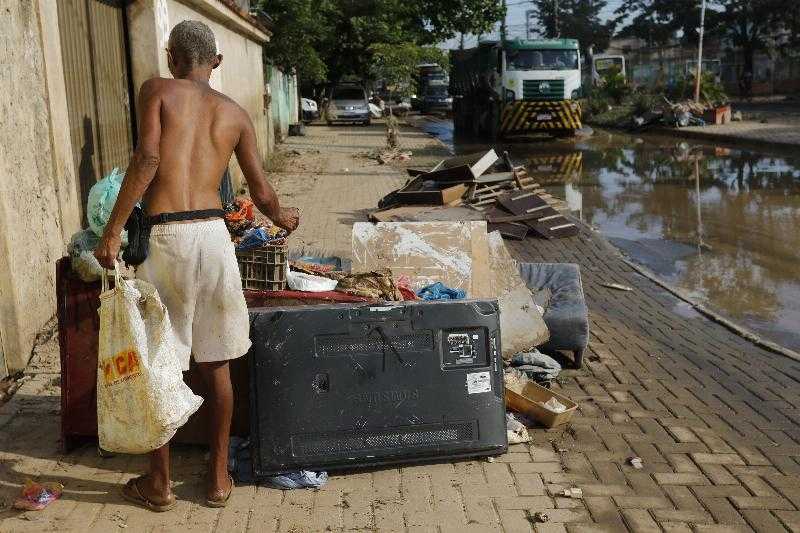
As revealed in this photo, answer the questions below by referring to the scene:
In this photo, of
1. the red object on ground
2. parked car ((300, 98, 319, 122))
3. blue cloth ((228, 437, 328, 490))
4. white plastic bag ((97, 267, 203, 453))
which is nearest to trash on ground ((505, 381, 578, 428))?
blue cloth ((228, 437, 328, 490))

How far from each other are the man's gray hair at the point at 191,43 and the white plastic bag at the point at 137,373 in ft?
3.00

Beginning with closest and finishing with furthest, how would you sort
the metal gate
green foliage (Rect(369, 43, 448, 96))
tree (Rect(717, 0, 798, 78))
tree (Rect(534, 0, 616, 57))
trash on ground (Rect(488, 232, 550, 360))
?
trash on ground (Rect(488, 232, 550, 360)) < the metal gate < green foliage (Rect(369, 43, 448, 96)) < tree (Rect(717, 0, 798, 78)) < tree (Rect(534, 0, 616, 57))

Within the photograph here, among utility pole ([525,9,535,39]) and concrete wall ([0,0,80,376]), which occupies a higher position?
utility pole ([525,9,535,39])

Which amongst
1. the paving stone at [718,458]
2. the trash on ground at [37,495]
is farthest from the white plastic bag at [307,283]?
the paving stone at [718,458]

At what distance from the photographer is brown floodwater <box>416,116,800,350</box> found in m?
8.35

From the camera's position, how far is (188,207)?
3.36 metres

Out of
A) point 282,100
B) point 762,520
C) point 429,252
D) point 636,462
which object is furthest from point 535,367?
point 282,100

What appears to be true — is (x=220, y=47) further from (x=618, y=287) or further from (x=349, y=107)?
(x=349, y=107)

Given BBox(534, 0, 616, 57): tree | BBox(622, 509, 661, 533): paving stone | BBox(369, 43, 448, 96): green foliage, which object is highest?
BBox(534, 0, 616, 57): tree

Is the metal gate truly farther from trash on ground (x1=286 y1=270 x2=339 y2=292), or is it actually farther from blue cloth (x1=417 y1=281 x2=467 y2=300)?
blue cloth (x1=417 y1=281 x2=467 y2=300)

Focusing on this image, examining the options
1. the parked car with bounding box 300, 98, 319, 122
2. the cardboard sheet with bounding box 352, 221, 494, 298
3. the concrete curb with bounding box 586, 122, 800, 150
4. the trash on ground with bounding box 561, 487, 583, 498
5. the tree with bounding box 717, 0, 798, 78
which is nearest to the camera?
the trash on ground with bounding box 561, 487, 583, 498

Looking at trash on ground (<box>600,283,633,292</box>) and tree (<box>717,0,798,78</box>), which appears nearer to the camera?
trash on ground (<box>600,283,633,292</box>)

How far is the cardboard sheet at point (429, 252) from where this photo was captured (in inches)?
203

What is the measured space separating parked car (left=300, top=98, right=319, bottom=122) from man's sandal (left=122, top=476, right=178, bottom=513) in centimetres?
3510
